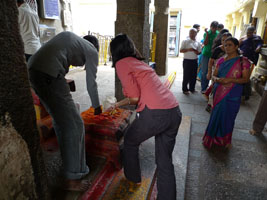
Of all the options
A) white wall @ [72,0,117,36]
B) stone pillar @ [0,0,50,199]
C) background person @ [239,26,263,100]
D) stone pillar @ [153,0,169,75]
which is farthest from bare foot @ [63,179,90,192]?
white wall @ [72,0,117,36]

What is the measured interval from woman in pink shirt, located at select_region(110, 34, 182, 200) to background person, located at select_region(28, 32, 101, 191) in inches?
13.5

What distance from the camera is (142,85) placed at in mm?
1752

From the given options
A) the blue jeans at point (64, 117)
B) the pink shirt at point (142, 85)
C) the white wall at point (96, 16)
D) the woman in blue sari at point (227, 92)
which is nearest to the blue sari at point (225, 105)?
the woman in blue sari at point (227, 92)

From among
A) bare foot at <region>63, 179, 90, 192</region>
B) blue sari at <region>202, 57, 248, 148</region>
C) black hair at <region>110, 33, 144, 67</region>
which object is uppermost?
black hair at <region>110, 33, 144, 67</region>

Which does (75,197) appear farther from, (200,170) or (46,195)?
(200,170)

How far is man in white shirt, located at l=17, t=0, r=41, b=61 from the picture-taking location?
340cm

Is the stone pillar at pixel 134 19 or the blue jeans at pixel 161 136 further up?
the stone pillar at pixel 134 19

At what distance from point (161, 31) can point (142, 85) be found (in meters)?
6.45

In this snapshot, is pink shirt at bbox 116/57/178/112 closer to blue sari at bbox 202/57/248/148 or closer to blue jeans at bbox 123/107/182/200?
blue jeans at bbox 123/107/182/200

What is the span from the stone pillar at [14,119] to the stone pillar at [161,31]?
7.17m

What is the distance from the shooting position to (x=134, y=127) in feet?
6.11

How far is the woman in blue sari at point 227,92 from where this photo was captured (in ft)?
9.20

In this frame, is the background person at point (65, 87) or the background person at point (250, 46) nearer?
the background person at point (65, 87)

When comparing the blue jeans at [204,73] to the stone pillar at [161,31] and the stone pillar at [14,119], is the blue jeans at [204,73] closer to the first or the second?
the stone pillar at [161,31]
